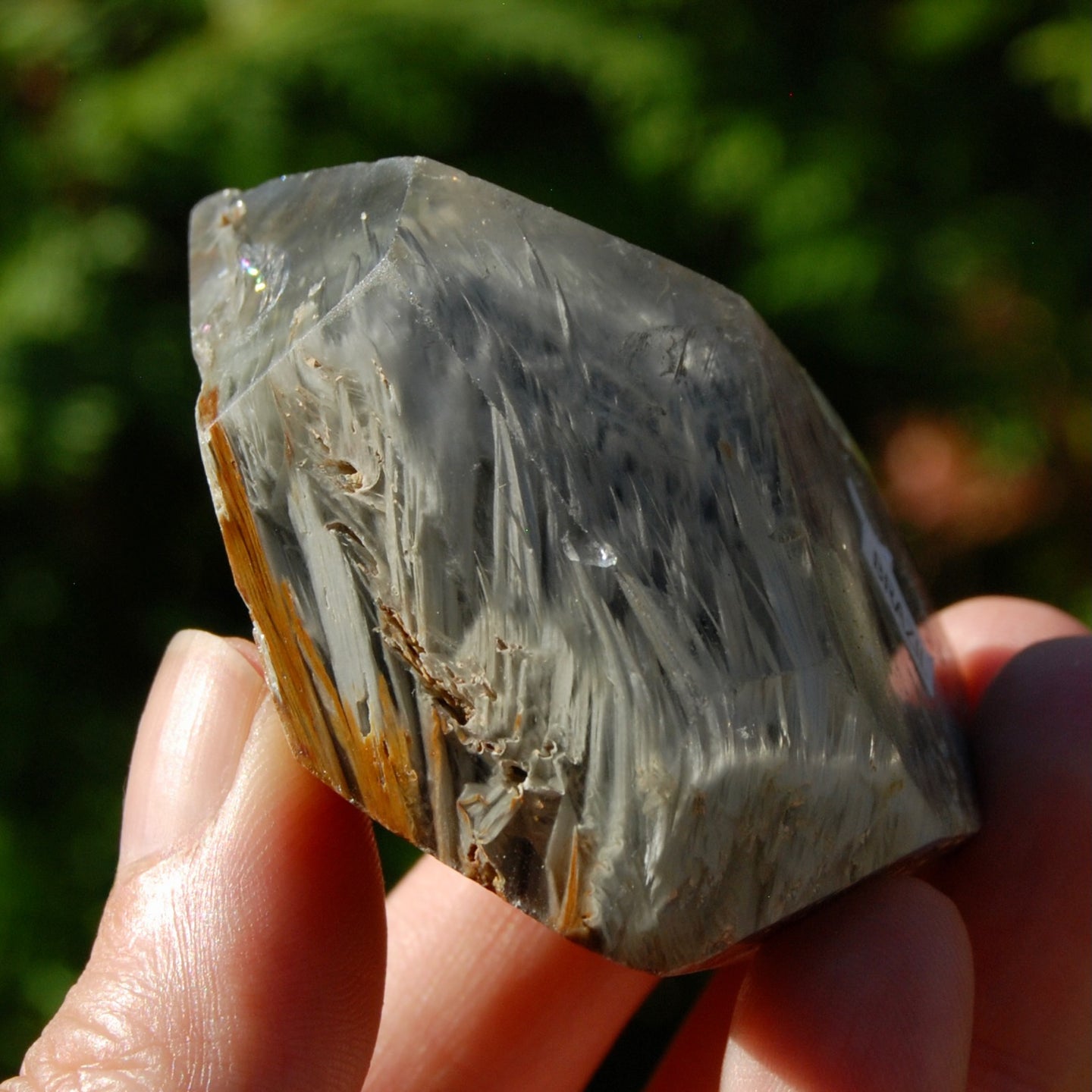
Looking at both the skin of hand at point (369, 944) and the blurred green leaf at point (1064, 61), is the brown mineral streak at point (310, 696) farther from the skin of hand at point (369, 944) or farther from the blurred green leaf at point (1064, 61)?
the blurred green leaf at point (1064, 61)

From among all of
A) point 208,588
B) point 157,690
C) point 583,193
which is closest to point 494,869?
point 157,690

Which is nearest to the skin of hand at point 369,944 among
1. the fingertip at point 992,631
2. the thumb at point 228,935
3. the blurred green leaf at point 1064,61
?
the thumb at point 228,935

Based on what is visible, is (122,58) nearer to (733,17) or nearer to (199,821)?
(733,17)

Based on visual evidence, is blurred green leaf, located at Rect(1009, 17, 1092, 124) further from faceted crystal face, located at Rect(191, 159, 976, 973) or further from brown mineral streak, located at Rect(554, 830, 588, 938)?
brown mineral streak, located at Rect(554, 830, 588, 938)

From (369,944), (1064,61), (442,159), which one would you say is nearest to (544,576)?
(369,944)

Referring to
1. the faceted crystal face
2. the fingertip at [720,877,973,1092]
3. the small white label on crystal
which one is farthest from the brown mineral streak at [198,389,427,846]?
the small white label on crystal

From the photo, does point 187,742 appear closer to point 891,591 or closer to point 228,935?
point 228,935
